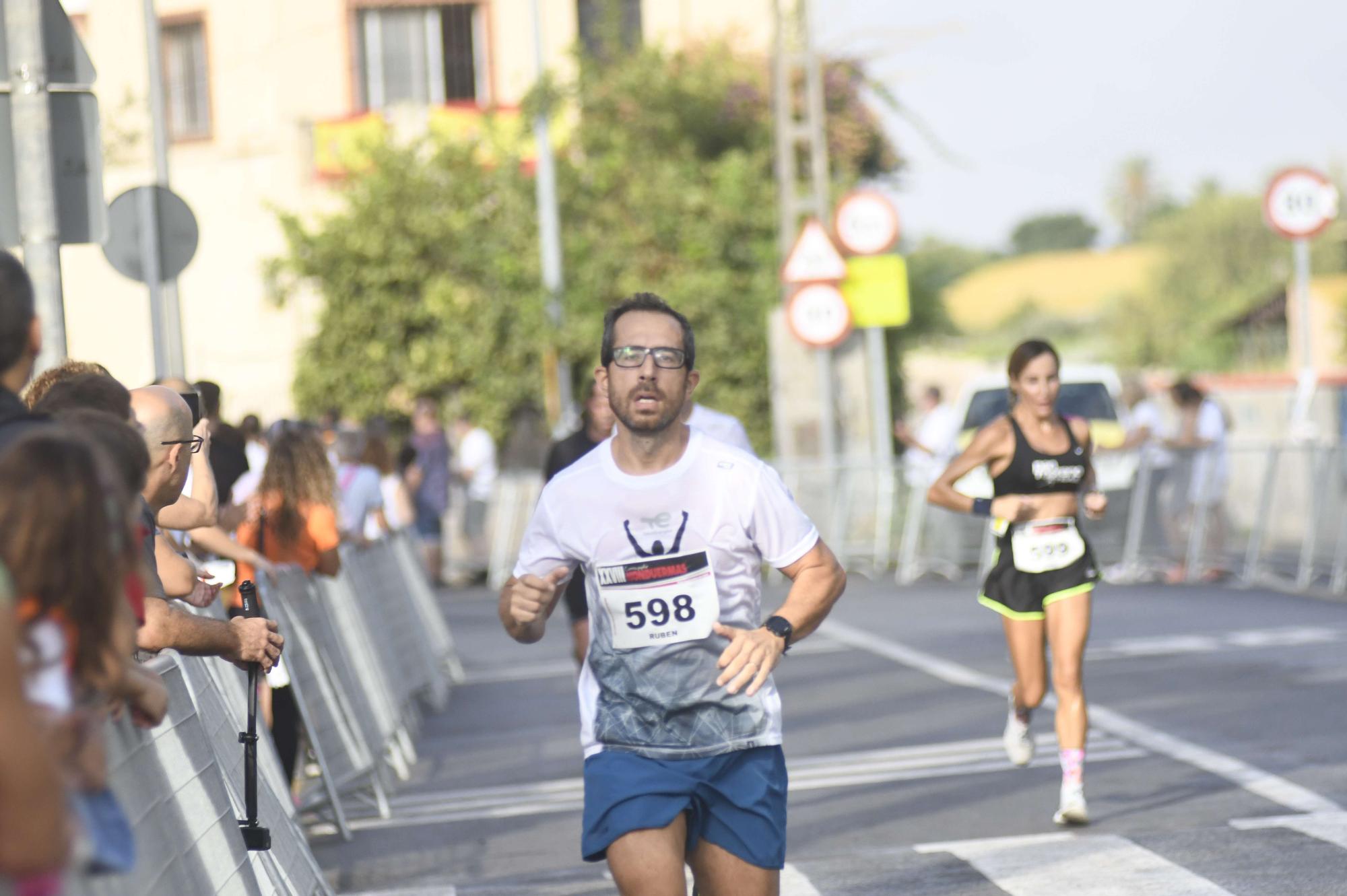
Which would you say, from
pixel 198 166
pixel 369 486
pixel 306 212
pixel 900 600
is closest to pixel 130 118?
pixel 198 166

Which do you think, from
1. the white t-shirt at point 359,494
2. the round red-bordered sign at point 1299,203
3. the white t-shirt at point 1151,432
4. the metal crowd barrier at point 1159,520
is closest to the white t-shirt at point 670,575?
the white t-shirt at point 359,494

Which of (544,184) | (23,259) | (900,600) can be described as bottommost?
(900,600)

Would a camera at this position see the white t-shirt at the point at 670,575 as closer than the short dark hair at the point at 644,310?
Yes

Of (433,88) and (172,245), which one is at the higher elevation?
(433,88)

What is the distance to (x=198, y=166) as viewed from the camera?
34.1 meters

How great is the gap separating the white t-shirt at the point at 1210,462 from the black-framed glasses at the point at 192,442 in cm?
1445

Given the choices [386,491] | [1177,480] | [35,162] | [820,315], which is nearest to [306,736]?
[35,162]

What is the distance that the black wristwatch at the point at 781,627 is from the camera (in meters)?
5.14

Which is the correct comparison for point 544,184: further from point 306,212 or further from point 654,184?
point 306,212

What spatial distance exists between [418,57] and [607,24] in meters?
3.75

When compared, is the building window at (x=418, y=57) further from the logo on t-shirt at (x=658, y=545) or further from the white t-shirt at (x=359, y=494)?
the logo on t-shirt at (x=658, y=545)

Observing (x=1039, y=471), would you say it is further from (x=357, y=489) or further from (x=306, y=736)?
(x=357, y=489)

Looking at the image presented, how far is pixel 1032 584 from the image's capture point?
8992 millimetres

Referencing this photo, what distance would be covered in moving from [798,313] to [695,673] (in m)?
17.1
